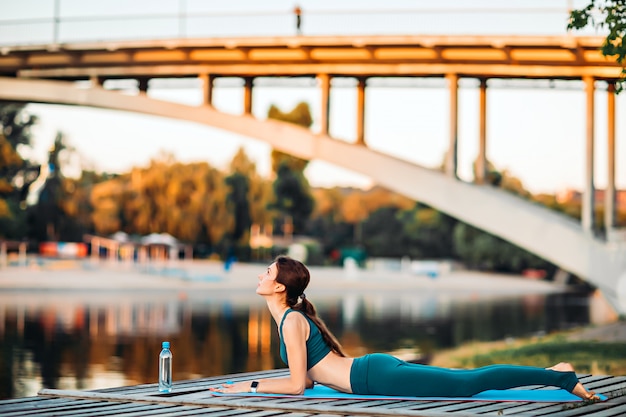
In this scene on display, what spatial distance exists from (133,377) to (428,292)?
114 feet

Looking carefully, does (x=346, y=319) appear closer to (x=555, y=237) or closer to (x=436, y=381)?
(x=555, y=237)

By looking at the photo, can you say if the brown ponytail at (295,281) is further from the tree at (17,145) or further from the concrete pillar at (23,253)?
the tree at (17,145)

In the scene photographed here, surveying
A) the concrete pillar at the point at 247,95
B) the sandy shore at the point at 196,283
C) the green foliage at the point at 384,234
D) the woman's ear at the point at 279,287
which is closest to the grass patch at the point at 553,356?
the concrete pillar at the point at 247,95

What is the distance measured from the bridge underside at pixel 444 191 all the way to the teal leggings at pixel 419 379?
13.0 meters

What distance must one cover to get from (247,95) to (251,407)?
15383 millimetres

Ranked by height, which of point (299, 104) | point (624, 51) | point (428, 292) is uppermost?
point (299, 104)

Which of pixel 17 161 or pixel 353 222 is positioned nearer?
pixel 17 161

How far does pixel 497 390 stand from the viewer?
23.1ft

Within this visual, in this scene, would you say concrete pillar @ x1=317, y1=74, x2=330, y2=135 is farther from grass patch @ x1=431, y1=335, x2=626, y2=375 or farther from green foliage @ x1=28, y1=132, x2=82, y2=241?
green foliage @ x1=28, y1=132, x2=82, y2=241

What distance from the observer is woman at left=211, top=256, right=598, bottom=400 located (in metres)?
6.39

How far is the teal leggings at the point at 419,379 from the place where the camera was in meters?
6.48

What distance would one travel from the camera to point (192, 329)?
24.6 meters

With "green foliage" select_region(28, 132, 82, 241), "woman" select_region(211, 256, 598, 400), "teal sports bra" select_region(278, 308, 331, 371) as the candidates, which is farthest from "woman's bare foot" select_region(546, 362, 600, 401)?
"green foliage" select_region(28, 132, 82, 241)

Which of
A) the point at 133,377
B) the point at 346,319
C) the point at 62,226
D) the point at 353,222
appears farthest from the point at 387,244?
the point at 133,377
